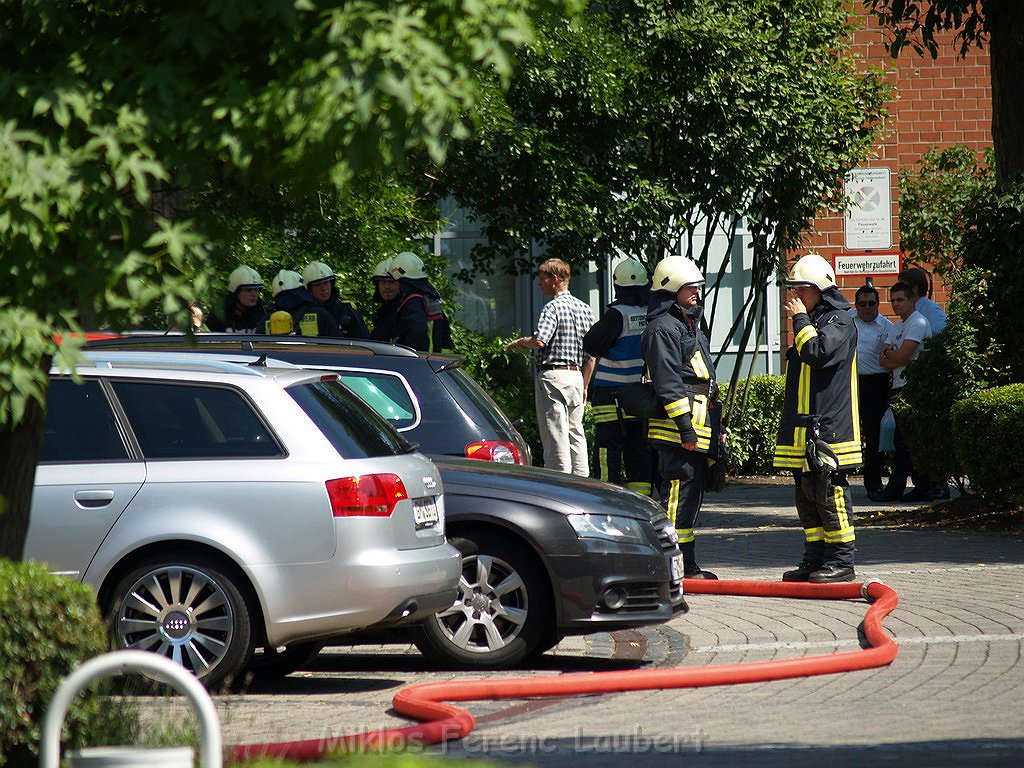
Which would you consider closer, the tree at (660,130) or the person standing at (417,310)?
the person standing at (417,310)

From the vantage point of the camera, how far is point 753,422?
795 inches

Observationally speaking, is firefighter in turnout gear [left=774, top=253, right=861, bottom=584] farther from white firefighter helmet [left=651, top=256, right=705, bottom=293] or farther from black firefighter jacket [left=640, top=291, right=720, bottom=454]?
white firefighter helmet [left=651, top=256, right=705, bottom=293]

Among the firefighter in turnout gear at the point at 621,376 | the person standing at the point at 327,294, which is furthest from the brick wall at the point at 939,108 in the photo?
the person standing at the point at 327,294

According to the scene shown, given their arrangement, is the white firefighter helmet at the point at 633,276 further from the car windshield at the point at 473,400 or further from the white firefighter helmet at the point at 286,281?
the car windshield at the point at 473,400

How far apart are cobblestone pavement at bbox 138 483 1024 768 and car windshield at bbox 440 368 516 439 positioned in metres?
1.39

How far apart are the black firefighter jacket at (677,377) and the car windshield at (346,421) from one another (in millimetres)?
2987

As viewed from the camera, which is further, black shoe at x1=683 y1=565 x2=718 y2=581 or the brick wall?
the brick wall

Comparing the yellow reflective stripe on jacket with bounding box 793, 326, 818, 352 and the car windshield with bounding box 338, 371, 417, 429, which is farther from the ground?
the yellow reflective stripe on jacket with bounding box 793, 326, 818, 352

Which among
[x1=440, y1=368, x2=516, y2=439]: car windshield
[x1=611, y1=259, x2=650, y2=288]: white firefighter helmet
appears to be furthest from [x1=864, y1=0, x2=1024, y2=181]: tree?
[x1=440, y1=368, x2=516, y2=439]: car windshield

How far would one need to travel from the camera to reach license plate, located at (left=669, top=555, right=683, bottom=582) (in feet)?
27.7

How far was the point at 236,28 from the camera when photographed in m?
4.54

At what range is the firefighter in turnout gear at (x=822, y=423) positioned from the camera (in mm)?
10328

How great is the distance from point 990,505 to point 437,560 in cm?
812

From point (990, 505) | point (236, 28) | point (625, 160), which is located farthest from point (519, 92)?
point (236, 28)
